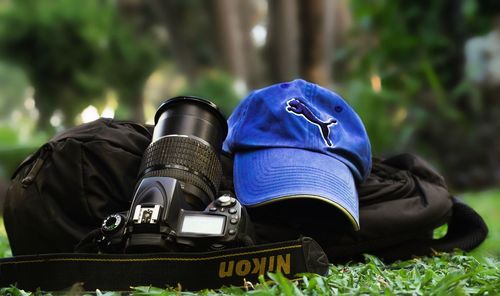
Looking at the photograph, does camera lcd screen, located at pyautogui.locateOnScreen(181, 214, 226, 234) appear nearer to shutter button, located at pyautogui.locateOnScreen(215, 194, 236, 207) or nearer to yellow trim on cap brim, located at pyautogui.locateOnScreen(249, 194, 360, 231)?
shutter button, located at pyautogui.locateOnScreen(215, 194, 236, 207)

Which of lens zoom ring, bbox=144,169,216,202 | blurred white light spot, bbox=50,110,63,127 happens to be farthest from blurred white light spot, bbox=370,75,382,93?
lens zoom ring, bbox=144,169,216,202

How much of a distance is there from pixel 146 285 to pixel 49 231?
313 mm

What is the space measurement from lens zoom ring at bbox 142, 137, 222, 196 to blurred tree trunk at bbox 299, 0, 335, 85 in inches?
193

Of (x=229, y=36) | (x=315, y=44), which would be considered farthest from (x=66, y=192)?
(x=229, y=36)

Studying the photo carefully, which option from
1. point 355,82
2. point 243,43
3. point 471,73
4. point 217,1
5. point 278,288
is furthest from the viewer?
point 243,43

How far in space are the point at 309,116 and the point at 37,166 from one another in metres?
0.64

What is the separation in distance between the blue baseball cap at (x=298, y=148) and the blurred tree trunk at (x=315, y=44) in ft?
15.0

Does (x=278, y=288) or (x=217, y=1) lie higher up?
(x=217, y=1)

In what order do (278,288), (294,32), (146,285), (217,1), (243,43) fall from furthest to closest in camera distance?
1. (243,43)
2. (217,1)
3. (294,32)
4. (146,285)
5. (278,288)

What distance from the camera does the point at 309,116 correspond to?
1.46 metres

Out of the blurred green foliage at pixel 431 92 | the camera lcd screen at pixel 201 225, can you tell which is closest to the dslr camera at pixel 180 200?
the camera lcd screen at pixel 201 225

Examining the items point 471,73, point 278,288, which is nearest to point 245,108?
point 278,288

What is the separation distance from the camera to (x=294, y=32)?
6117mm

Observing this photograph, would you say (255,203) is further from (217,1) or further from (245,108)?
(217,1)
